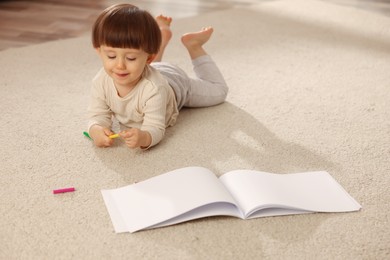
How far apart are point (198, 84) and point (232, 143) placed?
25 centimetres

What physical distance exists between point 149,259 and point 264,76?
99 centimetres

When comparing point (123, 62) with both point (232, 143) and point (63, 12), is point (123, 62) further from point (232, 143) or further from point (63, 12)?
point (63, 12)

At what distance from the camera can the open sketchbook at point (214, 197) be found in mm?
1118

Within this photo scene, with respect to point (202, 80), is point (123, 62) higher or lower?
higher

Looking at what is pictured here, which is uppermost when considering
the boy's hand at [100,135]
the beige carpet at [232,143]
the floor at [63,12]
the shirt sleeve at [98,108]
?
the shirt sleeve at [98,108]

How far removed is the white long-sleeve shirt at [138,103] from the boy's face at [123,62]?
6cm

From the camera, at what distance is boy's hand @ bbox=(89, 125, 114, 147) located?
138cm

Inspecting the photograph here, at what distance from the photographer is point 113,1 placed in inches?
107

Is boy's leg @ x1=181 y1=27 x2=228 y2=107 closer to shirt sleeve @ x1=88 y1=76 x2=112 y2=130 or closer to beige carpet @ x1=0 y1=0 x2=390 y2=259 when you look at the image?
beige carpet @ x1=0 y1=0 x2=390 y2=259

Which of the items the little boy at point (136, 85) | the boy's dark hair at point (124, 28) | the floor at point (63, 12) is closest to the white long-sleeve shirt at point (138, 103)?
the little boy at point (136, 85)

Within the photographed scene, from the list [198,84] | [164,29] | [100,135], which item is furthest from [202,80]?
[100,135]

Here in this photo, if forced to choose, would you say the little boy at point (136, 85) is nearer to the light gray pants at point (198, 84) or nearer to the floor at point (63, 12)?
the light gray pants at point (198, 84)

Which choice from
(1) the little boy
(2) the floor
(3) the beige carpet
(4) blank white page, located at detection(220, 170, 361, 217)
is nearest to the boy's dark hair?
(1) the little boy

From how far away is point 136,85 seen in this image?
141cm
